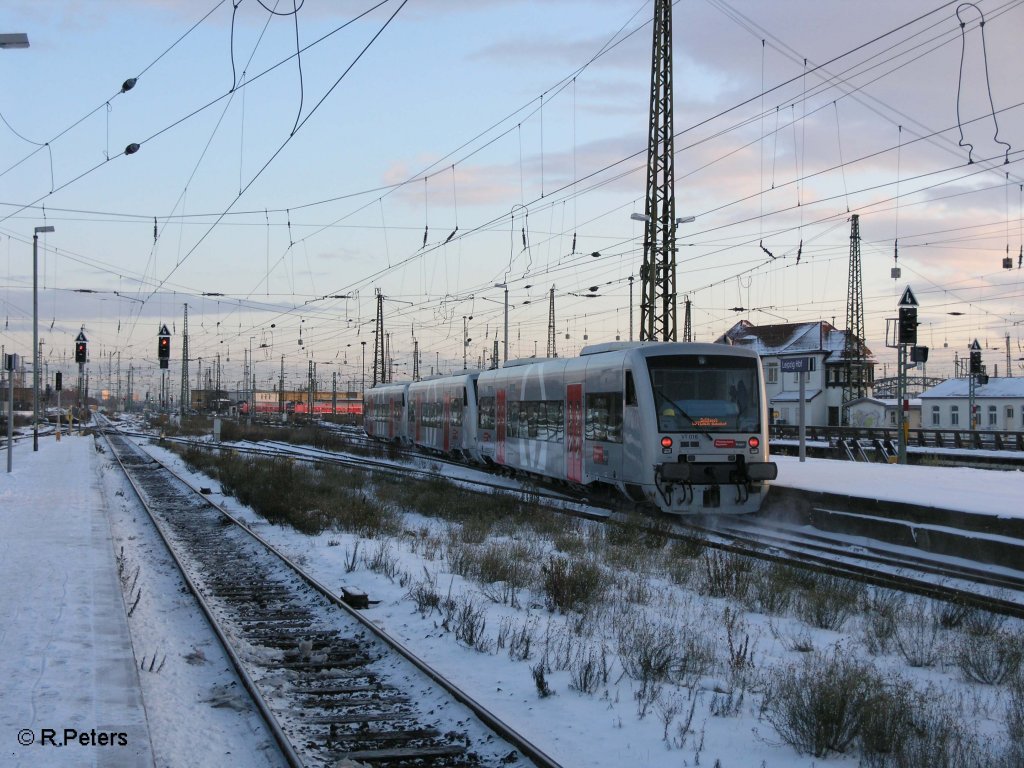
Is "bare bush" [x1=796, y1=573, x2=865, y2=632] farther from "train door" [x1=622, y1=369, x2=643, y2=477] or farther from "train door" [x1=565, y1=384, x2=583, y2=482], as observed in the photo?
"train door" [x1=565, y1=384, x2=583, y2=482]

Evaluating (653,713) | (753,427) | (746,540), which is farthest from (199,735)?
(753,427)

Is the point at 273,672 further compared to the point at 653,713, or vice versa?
the point at 273,672

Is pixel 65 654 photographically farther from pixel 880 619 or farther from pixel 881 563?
pixel 881 563

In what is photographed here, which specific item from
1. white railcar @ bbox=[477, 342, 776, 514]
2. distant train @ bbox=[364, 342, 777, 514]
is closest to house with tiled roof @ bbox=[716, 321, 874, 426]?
distant train @ bbox=[364, 342, 777, 514]

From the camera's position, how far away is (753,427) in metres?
16.9

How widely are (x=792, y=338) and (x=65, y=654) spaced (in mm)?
72730

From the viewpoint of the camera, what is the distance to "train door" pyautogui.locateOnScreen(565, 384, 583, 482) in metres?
20.0

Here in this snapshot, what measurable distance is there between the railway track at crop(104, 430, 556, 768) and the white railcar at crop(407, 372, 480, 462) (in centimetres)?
1824

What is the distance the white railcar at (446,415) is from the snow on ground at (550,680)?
1714 centimetres

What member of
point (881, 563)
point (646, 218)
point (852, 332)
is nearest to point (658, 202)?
point (646, 218)

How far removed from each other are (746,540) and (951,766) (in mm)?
9163

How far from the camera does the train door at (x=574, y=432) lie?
65.6 feet

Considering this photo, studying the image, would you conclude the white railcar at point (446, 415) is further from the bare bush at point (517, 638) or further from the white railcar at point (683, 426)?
the bare bush at point (517, 638)

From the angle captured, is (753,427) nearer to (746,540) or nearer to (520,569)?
(746,540)
